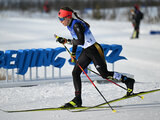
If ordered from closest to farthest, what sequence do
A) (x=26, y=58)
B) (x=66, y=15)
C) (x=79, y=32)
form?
(x=79, y=32)
(x=66, y=15)
(x=26, y=58)

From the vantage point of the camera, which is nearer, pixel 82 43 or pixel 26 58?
pixel 82 43

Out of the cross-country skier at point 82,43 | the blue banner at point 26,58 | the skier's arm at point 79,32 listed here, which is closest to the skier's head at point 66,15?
the cross-country skier at point 82,43

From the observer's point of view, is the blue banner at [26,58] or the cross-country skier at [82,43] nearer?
the cross-country skier at [82,43]

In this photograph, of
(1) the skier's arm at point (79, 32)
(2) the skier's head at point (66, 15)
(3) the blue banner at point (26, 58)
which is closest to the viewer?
(1) the skier's arm at point (79, 32)

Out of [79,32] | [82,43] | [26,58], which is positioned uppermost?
[79,32]

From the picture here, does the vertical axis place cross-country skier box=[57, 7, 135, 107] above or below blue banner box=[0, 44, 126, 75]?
above

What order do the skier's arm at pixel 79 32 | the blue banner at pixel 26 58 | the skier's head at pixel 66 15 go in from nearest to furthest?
the skier's arm at pixel 79 32, the skier's head at pixel 66 15, the blue banner at pixel 26 58

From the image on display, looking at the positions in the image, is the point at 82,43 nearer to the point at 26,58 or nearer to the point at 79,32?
the point at 79,32

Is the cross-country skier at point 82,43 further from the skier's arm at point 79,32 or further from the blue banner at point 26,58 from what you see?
the blue banner at point 26,58

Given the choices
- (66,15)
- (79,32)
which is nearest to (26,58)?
(66,15)

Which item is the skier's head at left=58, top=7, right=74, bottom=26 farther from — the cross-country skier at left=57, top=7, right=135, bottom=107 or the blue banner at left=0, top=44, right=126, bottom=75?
A: the blue banner at left=0, top=44, right=126, bottom=75

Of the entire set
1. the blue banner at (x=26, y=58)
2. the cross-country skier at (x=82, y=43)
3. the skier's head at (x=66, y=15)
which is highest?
the skier's head at (x=66, y=15)

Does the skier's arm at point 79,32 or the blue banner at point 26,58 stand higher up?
the skier's arm at point 79,32

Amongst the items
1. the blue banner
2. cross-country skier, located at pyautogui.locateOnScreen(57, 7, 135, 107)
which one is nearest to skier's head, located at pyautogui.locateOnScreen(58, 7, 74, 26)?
cross-country skier, located at pyautogui.locateOnScreen(57, 7, 135, 107)
